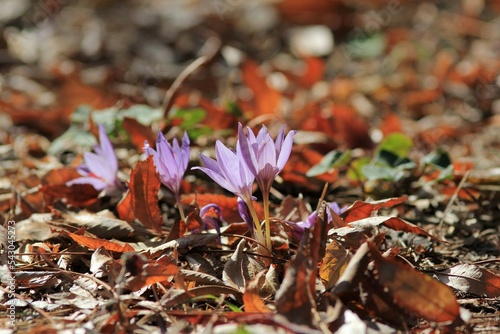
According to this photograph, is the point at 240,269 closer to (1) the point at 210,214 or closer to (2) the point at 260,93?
(1) the point at 210,214

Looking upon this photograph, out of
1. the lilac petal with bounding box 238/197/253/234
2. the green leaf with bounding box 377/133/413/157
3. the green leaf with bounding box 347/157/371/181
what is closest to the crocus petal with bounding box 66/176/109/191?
the lilac petal with bounding box 238/197/253/234

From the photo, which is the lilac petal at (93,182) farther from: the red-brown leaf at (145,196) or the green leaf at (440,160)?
the green leaf at (440,160)

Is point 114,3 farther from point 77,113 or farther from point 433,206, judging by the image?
point 433,206

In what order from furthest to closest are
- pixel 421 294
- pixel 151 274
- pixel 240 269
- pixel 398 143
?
pixel 398 143 → pixel 240 269 → pixel 151 274 → pixel 421 294

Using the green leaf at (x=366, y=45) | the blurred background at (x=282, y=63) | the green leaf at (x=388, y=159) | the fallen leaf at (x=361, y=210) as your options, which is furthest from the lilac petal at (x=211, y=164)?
the green leaf at (x=366, y=45)

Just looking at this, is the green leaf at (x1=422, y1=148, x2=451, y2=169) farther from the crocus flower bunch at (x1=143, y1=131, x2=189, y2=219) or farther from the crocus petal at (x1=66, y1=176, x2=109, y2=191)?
the crocus petal at (x1=66, y1=176, x2=109, y2=191)

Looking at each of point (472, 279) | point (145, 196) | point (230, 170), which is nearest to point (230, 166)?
point (230, 170)

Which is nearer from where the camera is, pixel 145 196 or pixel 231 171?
pixel 231 171
